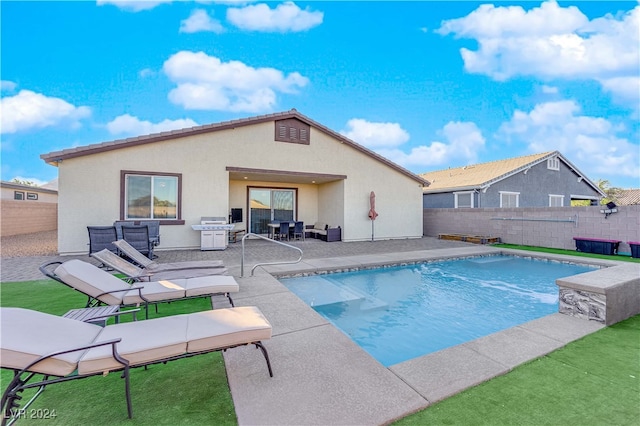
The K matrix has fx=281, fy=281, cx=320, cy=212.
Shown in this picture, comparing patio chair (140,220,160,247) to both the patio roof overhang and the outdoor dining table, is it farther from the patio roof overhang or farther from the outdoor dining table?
the outdoor dining table

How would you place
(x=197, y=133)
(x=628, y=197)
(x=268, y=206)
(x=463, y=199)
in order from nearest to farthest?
(x=197, y=133) < (x=268, y=206) < (x=463, y=199) < (x=628, y=197)

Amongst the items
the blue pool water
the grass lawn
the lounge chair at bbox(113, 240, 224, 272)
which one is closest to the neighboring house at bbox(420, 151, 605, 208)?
the blue pool water

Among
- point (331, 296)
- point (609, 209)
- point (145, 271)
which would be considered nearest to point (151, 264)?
point (145, 271)

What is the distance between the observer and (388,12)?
1307cm

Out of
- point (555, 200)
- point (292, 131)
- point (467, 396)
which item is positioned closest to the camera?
point (467, 396)

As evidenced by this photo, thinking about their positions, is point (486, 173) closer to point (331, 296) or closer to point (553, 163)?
point (553, 163)

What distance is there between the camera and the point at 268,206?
15547 mm

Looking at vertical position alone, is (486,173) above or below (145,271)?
above

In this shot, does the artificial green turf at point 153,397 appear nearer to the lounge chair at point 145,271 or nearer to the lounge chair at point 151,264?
the lounge chair at point 145,271

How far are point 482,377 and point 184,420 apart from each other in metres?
2.59

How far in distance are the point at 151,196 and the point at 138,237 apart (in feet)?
10.1

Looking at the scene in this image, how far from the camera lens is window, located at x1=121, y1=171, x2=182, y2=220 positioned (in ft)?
33.4

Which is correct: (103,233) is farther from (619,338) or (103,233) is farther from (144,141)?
(619,338)

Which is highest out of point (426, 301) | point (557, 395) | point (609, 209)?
point (609, 209)
